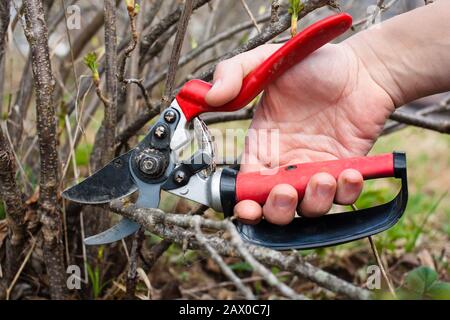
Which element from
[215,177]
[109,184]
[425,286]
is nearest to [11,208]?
[109,184]

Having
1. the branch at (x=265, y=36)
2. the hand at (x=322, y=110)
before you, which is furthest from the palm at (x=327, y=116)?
the branch at (x=265, y=36)

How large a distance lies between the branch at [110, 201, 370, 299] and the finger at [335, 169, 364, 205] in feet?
1.17

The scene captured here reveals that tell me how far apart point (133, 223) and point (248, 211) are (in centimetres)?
27

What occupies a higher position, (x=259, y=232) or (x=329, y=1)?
(x=329, y=1)

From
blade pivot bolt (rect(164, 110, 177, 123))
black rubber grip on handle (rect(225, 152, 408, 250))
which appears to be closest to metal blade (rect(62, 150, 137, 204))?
blade pivot bolt (rect(164, 110, 177, 123))

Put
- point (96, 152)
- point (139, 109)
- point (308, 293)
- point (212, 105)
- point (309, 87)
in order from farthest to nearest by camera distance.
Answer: point (308, 293)
point (139, 109)
point (96, 152)
point (309, 87)
point (212, 105)

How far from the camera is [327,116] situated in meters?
1.71

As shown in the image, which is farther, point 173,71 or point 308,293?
point 308,293

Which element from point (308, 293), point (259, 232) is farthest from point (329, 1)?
point (308, 293)

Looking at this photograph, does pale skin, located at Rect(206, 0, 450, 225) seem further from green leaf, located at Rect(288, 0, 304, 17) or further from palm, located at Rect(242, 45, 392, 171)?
green leaf, located at Rect(288, 0, 304, 17)

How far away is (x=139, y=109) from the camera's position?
78.0 inches

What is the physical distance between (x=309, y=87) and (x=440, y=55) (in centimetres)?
36

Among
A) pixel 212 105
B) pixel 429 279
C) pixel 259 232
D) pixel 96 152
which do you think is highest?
pixel 212 105
